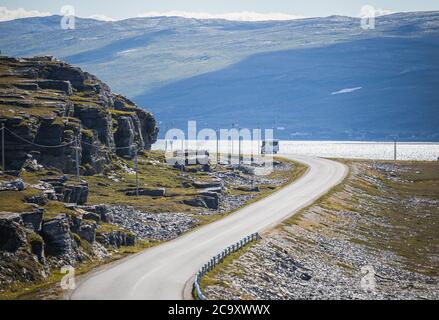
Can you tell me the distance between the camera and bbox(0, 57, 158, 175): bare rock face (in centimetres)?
11600

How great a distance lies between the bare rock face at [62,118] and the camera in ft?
381

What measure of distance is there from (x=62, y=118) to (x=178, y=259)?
56111mm

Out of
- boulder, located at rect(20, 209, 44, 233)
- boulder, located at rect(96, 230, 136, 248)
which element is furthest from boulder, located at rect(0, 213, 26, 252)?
boulder, located at rect(96, 230, 136, 248)

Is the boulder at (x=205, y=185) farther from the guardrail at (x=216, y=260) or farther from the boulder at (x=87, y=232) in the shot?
the boulder at (x=87, y=232)

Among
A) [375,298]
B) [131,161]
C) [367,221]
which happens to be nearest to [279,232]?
[375,298]

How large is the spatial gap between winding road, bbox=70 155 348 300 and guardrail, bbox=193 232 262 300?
0.72 m

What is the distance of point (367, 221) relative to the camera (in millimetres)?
126125

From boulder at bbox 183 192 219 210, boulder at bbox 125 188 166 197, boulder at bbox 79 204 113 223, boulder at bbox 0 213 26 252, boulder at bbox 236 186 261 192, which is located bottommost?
boulder at bbox 236 186 261 192

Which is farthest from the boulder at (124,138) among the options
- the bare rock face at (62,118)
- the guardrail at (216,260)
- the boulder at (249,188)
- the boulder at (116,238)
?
the guardrail at (216,260)

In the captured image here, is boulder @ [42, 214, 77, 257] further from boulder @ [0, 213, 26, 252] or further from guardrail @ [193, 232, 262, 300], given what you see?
guardrail @ [193, 232, 262, 300]

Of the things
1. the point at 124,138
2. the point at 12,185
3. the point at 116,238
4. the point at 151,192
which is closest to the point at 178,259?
the point at 116,238

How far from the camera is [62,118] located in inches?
4934
